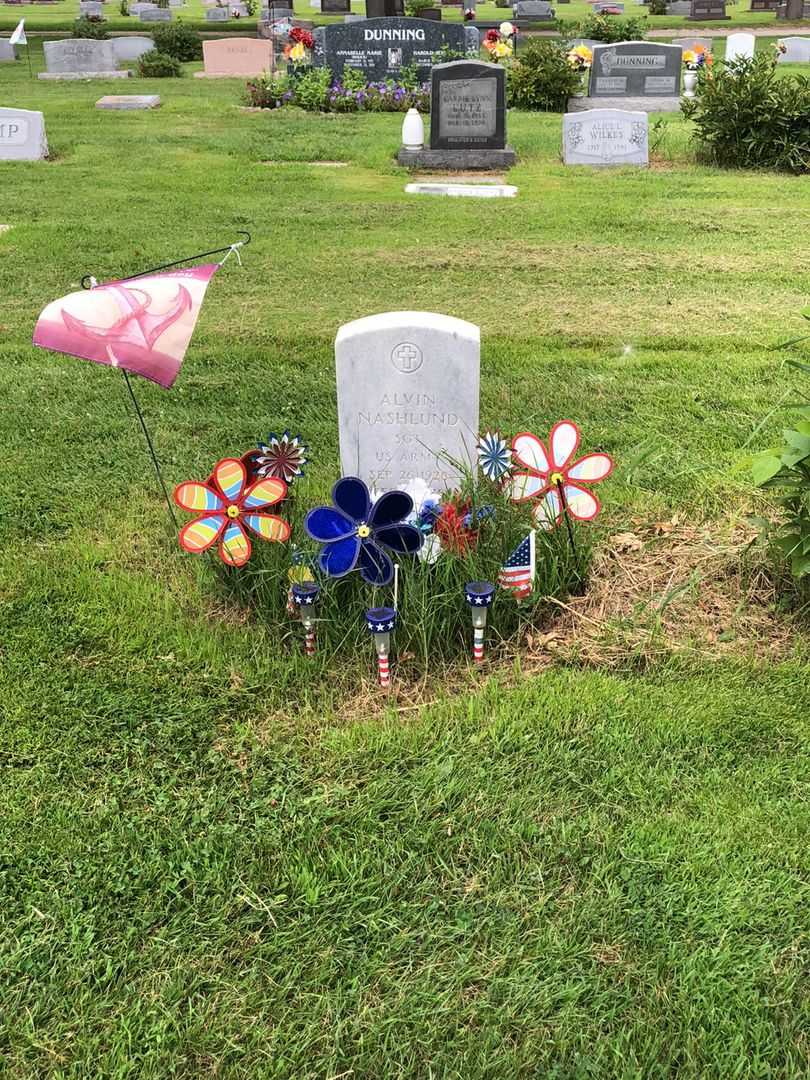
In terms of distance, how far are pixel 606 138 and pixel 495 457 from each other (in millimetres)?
9582

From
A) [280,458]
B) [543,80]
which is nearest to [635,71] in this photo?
[543,80]

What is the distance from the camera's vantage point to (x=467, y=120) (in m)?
11.5

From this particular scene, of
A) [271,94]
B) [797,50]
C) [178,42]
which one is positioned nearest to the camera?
[271,94]

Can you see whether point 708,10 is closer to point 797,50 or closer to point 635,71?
point 797,50

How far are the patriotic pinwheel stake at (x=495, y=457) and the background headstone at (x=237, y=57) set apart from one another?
64.5 ft

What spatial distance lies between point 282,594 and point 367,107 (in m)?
13.9

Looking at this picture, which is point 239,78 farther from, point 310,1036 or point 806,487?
point 310,1036

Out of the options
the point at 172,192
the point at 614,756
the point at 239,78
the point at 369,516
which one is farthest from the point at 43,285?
the point at 239,78

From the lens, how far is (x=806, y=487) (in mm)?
3105

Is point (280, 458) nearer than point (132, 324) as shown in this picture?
No

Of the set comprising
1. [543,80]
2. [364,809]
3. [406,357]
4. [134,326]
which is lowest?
[364,809]

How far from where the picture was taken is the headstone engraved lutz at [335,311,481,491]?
10.9ft

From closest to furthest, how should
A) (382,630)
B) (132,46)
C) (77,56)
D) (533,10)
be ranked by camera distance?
(382,630) → (77,56) → (132,46) → (533,10)

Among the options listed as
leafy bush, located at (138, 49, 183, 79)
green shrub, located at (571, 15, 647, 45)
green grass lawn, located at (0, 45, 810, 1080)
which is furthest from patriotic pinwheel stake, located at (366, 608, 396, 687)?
Answer: green shrub, located at (571, 15, 647, 45)
